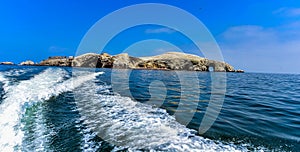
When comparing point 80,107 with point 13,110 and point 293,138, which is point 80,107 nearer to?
point 13,110

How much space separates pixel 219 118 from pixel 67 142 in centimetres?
526

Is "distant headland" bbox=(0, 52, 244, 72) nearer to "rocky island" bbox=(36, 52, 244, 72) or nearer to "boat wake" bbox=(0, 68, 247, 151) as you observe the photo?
"rocky island" bbox=(36, 52, 244, 72)

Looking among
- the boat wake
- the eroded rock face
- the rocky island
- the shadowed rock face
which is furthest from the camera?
the rocky island

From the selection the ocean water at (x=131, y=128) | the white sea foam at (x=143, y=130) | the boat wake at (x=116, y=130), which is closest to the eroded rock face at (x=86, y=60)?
the ocean water at (x=131, y=128)

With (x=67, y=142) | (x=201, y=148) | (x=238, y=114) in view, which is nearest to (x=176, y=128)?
(x=201, y=148)

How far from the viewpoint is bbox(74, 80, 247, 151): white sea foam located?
4.42 metres

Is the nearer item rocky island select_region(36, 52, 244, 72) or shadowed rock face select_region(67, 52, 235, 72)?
shadowed rock face select_region(67, 52, 235, 72)

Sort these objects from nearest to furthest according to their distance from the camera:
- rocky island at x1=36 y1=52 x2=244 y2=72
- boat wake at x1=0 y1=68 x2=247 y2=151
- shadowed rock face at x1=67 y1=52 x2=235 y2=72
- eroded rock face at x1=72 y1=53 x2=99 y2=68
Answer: boat wake at x1=0 y1=68 x2=247 y2=151 < eroded rock face at x1=72 y1=53 x2=99 y2=68 < shadowed rock face at x1=67 y1=52 x2=235 y2=72 < rocky island at x1=36 y1=52 x2=244 y2=72

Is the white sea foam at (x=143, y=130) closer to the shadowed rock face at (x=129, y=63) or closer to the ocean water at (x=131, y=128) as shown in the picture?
the ocean water at (x=131, y=128)

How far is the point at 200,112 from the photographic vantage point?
7766mm

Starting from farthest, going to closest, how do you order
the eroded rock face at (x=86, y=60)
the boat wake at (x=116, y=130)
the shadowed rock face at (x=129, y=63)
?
the shadowed rock face at (x=129, y=63), the eroded rock face at (x=86, y=60), the boat wake at (x=116, y=130)

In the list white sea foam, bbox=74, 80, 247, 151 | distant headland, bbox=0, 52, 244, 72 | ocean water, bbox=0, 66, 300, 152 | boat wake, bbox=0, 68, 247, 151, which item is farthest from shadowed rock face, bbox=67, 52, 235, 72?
white sea foam, bbox=74, 80, 247, 151

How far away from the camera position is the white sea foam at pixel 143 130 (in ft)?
14.5

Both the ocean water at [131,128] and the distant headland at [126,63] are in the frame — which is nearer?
the ocean water at [131,128]
